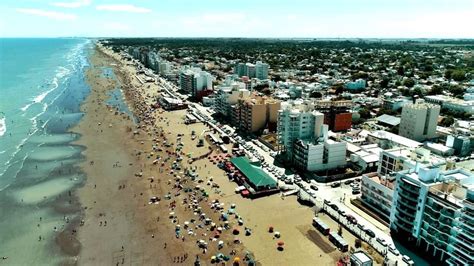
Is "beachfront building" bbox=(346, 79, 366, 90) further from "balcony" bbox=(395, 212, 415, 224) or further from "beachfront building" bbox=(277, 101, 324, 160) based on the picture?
"balcony" bbox=(395, 212, 415, 224)

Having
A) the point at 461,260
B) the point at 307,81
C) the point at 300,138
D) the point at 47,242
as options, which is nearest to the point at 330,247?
the point at 461,260

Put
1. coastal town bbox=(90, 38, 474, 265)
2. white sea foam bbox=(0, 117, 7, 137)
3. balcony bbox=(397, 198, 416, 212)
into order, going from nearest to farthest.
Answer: coastal town bbox=(90, 38, 474, 265), balcony bbox=(397, 198, 416, 212), white sea foam bbox=(0, 117, 7, 137)

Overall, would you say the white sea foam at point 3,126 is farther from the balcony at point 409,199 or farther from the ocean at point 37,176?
the balcony at point 409,199

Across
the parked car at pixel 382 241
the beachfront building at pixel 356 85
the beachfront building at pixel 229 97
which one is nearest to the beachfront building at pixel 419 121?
the beachfront building at pixel 229 97

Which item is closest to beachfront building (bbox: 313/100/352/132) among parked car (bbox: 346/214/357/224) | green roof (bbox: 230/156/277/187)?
green roof (bbox: 230/156/277/187)

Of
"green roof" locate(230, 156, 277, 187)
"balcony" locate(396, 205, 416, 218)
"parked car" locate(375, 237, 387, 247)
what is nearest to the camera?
"balcony" locate(396, 205, 416, 218)

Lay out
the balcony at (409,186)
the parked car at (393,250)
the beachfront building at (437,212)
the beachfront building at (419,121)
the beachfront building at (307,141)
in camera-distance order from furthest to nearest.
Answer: the beachfront building at (419,121) → the beachfront building at (307,141) → the parked car at (393,250) → the balcony at (409,186) → the beachfront building at (437,212)

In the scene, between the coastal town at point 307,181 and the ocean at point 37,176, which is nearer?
the coastal town at point 307,181
